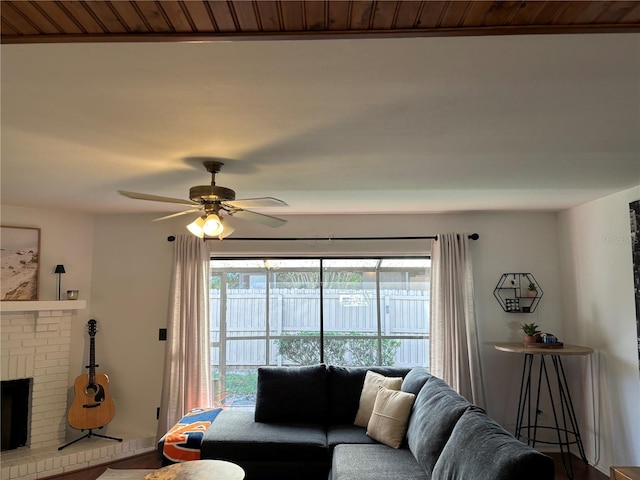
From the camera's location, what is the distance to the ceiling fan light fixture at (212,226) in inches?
112

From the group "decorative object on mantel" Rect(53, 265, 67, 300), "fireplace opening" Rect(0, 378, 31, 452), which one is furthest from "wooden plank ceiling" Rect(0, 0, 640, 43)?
"fireplace opening" Rect(0, 378, 31, 452)

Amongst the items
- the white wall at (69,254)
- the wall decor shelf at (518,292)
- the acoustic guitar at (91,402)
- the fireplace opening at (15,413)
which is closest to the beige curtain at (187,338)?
the acoustic guitar at (91,402)

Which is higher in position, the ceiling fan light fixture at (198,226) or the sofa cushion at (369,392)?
the ceiling fan light fixture at (198,226)

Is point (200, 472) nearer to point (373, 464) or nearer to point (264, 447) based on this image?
point (264, 447)

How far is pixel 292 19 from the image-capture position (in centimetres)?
109

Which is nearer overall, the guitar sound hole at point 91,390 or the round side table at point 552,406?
the round side table at point 552,406

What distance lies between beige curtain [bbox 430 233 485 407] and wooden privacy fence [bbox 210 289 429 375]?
226 millimetres

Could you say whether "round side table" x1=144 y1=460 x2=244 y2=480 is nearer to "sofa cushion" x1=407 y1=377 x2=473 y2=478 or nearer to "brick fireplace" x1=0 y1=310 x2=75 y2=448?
"sofa cushion" x1=407 y1=377 x2=473 y2=478

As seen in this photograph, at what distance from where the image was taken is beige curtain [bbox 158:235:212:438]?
461 centimetres

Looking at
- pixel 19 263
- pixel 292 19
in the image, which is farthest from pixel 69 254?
pixel 292 19

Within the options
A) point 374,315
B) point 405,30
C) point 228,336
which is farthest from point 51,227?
point 405,30

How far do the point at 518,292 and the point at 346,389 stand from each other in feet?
6.85

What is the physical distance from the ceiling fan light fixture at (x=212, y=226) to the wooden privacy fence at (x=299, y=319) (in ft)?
7.17

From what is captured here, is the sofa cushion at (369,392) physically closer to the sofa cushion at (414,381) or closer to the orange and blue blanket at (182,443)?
the sofa cushion at (414,381)
